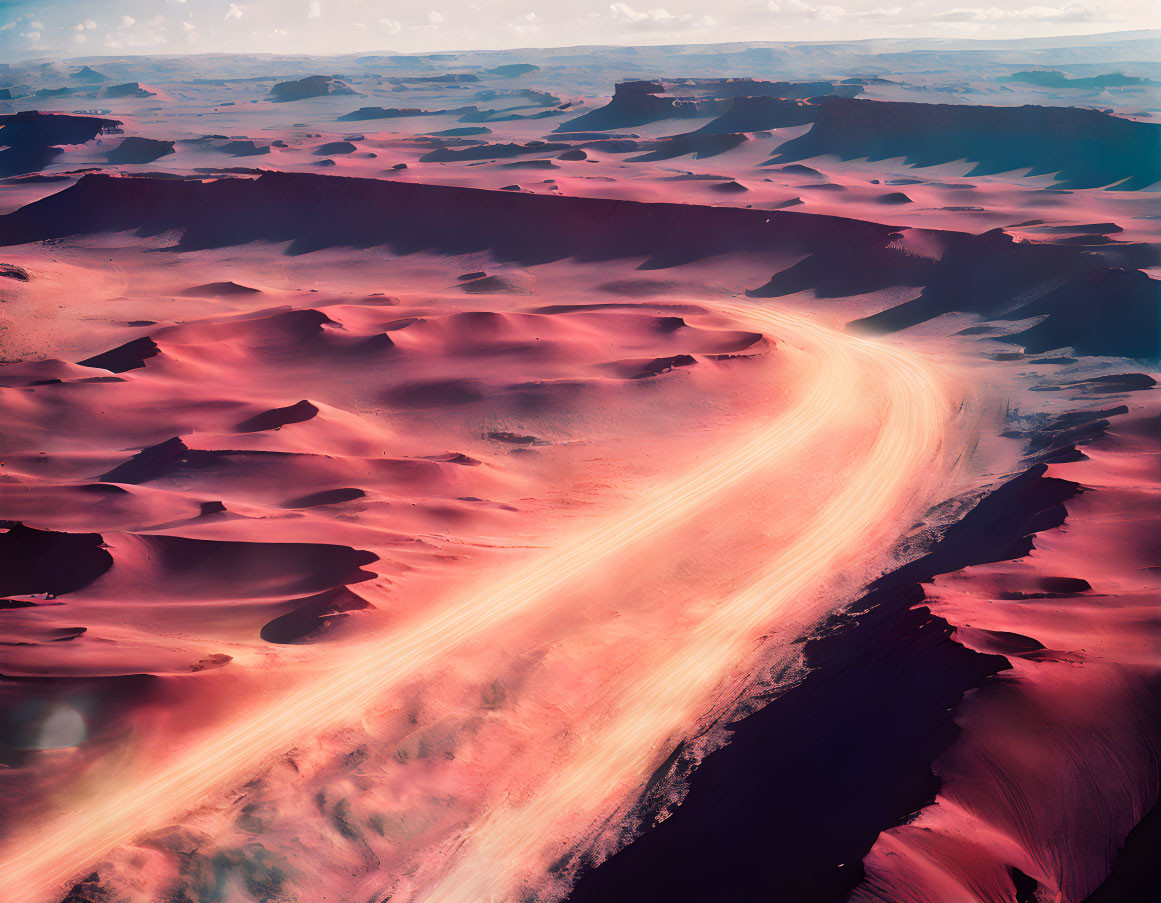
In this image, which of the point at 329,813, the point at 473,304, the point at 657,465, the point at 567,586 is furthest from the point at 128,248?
the point at 329,813

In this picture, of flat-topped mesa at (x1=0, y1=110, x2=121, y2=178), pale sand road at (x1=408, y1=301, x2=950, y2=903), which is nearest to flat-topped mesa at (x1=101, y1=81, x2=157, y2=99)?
flat-topped mesa at (x1=0, y1=110, x2=121, y2=178)

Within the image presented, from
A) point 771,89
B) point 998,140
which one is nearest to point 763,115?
point 771,89

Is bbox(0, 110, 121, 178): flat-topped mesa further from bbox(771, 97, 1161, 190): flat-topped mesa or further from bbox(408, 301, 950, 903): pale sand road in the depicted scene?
bbox(408, 301, 950, 903): pale sand road

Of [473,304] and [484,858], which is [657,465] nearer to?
[484,858]

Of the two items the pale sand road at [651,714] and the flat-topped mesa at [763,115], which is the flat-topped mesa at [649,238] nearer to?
the pale sand road at [651,714]

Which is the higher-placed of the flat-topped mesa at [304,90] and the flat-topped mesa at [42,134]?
the flat-topped mesa at [304,90]

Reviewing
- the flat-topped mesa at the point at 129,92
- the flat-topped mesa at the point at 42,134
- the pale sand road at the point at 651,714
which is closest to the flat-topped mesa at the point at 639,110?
the flat-topped mesa at the point at 42,134

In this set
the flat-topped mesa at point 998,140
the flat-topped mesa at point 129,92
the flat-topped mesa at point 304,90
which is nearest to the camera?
the flat-topped mesa at point 998,140
